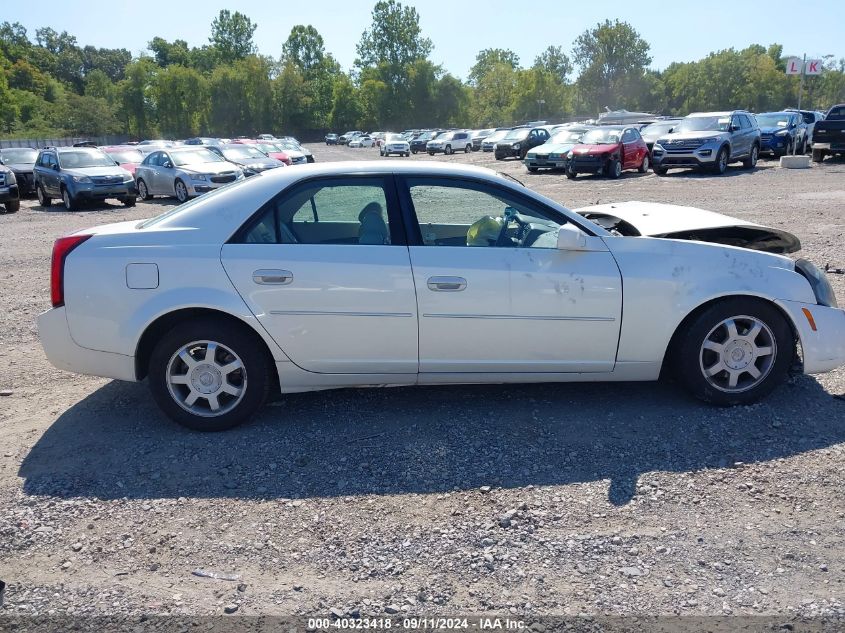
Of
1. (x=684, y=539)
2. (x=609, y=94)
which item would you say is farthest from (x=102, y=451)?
(x=609, y=94)

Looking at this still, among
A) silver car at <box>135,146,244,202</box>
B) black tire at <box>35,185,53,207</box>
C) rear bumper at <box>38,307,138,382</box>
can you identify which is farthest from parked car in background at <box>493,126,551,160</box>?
rear bumper at <box>38,307,138,382</box>

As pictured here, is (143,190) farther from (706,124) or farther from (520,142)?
(520,142)

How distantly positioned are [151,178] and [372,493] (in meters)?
18.8

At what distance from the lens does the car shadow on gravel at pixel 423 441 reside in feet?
12.7

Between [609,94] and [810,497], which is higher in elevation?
[609,94]

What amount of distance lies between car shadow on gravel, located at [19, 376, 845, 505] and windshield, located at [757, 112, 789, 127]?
2731 centimetres

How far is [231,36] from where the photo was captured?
121 metres

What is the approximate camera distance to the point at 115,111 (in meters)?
88.0

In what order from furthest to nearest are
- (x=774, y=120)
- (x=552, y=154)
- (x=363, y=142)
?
(x=363, y=142), (x=774, y=120), (x=552, y=154)

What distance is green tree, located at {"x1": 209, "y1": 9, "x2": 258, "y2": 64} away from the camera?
12006 centimetres

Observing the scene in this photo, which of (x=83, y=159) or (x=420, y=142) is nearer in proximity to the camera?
(x=83, y=159)

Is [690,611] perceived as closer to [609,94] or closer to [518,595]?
[518,595]

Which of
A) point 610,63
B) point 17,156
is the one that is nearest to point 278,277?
point 17,156

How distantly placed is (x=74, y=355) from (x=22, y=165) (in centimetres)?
2167
